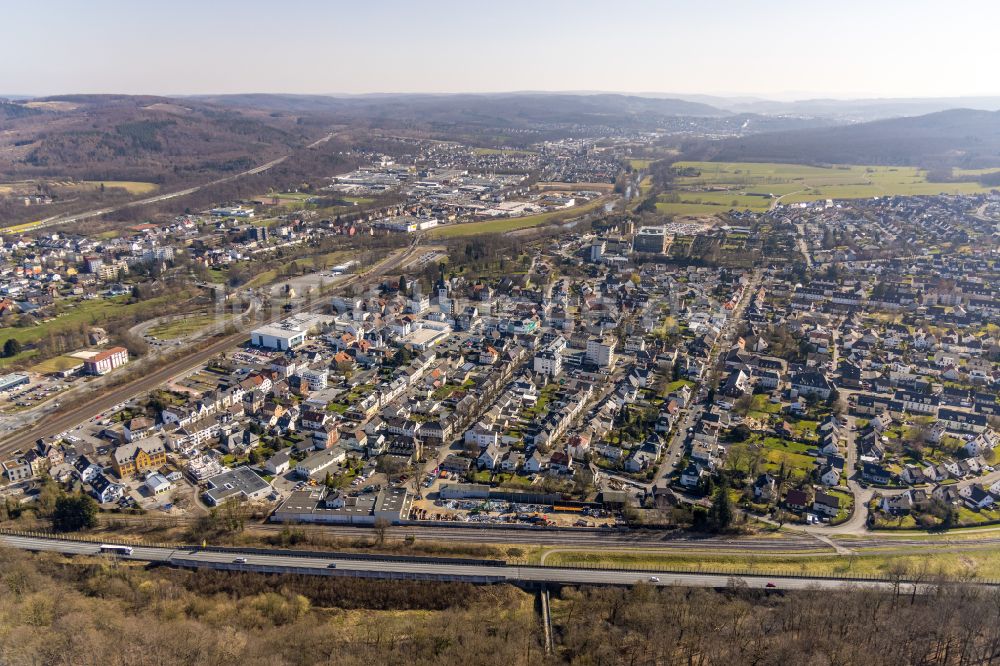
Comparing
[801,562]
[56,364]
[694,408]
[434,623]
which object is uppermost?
[56,364]

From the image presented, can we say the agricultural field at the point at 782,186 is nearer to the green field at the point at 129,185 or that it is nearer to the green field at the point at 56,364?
the green field at the point at 56,364

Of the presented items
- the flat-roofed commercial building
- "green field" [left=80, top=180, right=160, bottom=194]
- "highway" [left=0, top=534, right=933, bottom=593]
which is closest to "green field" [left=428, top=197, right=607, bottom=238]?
the flat-roofed commercial building

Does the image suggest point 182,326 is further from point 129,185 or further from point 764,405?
point 129,185

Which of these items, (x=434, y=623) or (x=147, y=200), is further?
(x=147, y=200)

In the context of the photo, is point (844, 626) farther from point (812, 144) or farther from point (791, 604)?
point (812, 144)

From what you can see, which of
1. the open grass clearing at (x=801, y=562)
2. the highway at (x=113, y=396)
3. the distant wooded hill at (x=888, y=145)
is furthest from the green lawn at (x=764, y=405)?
the distant wooded hill at (x=888, y=145)

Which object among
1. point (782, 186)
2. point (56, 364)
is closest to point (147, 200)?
point (56, 364)
